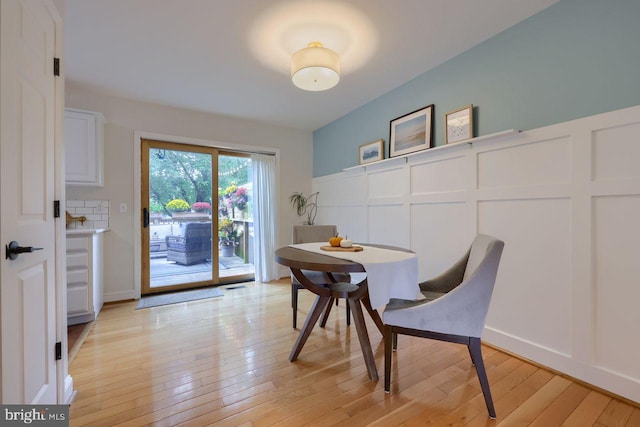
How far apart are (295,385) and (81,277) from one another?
2490mm

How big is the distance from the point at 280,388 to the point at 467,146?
94.3 inches

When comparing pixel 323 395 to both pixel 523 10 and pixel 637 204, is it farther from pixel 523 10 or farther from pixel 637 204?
pixel 523 10

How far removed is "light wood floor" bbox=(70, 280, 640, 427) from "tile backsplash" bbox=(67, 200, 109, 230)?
135 cm

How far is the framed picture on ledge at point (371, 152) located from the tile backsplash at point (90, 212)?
3.29 m

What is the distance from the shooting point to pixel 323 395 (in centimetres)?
158

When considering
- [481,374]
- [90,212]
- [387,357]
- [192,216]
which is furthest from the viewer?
[192,216]

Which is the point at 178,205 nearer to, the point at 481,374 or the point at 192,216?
the point at 192,216

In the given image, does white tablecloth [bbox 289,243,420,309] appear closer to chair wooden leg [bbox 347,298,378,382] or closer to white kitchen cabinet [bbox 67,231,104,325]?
chair wooden leg [bbox 347,298,378,382]

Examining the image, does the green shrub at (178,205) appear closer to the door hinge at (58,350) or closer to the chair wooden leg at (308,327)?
the door hinge at (58,350)

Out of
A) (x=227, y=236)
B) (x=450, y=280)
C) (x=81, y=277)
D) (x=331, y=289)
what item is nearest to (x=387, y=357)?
(x=331, y=289)

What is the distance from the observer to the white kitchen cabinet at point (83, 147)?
2820 mm

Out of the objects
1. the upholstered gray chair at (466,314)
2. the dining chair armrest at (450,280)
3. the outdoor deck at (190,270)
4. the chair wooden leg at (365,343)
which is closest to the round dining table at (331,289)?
the chair wooden leg at (365,343)

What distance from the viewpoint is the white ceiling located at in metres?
1.89

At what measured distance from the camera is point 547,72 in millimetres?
1901
